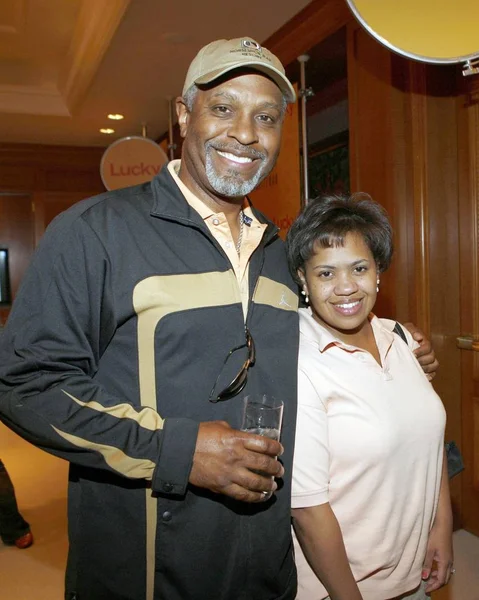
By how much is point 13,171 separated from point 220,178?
689 centimetres

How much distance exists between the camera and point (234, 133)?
1.42 metres

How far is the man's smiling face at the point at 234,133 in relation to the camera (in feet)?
4.69

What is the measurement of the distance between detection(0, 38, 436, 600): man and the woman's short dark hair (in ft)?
0.31

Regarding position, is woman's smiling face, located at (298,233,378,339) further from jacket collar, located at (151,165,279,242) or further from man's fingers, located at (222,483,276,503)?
man's fingers, located at (222,483,276,503)

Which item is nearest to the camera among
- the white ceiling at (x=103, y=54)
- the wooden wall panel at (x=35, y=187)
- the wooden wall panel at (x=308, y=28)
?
the wooden wall panel at (x=308, y=28)

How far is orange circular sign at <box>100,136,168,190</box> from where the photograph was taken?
522cm

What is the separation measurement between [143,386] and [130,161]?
4.34 metres

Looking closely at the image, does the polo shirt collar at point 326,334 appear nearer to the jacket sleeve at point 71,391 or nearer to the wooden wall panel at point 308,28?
the jacket sleeve at point 71,391

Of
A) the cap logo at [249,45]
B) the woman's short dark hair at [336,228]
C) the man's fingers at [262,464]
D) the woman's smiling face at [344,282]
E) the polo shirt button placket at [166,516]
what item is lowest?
the polo shirt button placket at [166,516]

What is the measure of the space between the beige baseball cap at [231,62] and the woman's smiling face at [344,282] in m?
0.45

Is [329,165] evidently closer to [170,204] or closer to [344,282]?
[344,282]

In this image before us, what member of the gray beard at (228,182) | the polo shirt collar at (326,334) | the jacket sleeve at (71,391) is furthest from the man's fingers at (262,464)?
the gray beard at (228,182)

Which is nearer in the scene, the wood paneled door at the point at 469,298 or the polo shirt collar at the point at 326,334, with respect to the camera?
the polo shirt collar at the point at 326,334

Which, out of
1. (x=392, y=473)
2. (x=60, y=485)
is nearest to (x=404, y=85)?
(x=392, y=473)
